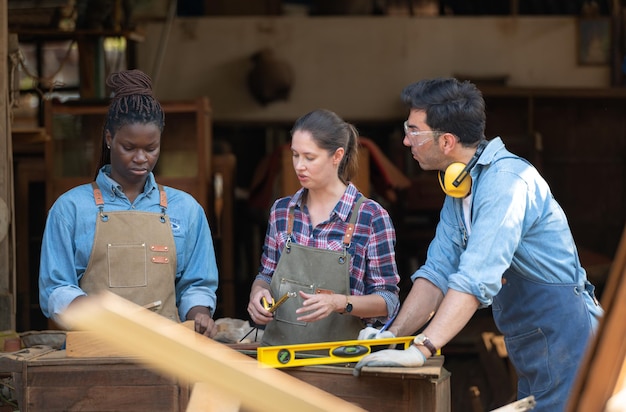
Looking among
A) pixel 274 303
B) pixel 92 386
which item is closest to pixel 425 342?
pixel 274 303

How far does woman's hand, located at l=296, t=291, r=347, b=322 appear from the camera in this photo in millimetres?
3244

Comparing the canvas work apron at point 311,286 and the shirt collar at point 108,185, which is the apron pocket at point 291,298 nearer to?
the canvas work apron at point 311,286

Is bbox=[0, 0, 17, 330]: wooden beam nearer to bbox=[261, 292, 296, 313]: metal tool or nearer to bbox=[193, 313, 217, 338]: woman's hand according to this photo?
bbox=[193, 313, 217, 338]: woman's hand

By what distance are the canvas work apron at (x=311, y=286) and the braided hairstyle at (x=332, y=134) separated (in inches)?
7.7

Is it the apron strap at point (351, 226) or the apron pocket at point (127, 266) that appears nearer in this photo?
the apron pocket at point (127, 266)

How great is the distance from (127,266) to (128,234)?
0.35 ft

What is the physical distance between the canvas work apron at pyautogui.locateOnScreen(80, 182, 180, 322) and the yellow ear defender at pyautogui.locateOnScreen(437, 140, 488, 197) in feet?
3.21

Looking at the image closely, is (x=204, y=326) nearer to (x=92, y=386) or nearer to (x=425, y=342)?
(x=92, y=386)

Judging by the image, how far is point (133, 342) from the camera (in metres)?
1.30

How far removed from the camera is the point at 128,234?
133 inches

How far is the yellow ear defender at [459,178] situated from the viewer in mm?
3023

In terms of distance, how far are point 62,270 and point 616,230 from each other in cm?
697

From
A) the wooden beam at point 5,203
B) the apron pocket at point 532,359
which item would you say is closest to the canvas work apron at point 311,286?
the apron pocket at point 532,359

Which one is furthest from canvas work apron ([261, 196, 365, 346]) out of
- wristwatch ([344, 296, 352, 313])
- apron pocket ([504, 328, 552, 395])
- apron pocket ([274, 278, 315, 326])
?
apron pocket ([504, 328, 552, 395])
